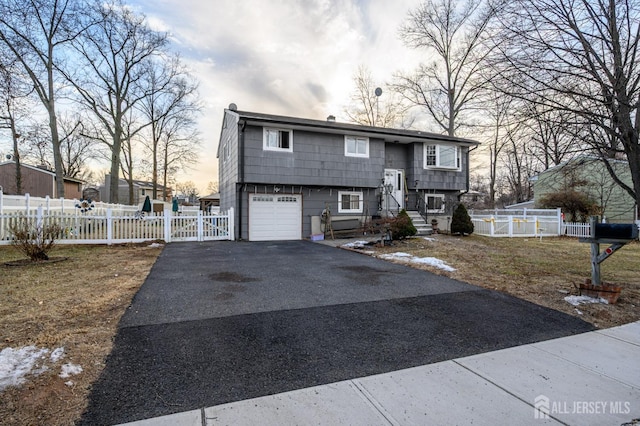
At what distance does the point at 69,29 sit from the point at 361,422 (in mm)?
21448

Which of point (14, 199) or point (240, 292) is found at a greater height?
point (14, 199)

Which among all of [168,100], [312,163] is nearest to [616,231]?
[312,163]

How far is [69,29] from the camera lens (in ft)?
50.4

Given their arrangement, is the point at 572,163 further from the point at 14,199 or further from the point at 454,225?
the point at 14,199

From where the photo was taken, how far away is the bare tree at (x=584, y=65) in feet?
16.9

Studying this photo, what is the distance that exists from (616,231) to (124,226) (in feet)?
44.6

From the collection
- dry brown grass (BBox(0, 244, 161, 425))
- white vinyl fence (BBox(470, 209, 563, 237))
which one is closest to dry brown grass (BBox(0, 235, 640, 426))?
dry brown grass (BBox(0, 244, 161, 425))

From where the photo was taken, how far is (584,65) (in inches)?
211

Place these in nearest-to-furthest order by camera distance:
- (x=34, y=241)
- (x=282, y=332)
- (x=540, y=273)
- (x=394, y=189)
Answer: (x=282, y=332)
(x=540, y=273)
(x=34, y=241)
(x=394, y=189)

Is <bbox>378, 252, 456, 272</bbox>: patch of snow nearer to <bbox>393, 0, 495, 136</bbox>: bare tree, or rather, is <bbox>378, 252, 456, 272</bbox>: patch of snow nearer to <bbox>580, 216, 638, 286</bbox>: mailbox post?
<bbox>580, 216, 638, 286</bbox>: mailbox post

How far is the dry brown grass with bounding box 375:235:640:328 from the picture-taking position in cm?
446

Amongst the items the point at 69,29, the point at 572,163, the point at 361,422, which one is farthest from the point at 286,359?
the point at 69,29

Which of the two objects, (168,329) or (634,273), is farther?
(634,273)

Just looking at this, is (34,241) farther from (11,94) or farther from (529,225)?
(529,225)
